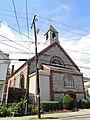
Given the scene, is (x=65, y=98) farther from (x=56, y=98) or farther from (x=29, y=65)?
(x=29, y=65)

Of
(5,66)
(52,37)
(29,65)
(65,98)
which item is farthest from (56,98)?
(52,37)

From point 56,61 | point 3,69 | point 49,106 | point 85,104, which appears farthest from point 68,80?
point 3,69

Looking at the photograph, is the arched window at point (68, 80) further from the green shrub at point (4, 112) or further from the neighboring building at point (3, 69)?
the green shrub at point (4, 112)

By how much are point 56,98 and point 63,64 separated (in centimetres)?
859

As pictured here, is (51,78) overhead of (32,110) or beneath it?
overhead

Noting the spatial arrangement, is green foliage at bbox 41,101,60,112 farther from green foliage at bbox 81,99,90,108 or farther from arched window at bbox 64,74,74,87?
green foliage at bbox 81,99,90,108

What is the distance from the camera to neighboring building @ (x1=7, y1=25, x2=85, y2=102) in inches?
976

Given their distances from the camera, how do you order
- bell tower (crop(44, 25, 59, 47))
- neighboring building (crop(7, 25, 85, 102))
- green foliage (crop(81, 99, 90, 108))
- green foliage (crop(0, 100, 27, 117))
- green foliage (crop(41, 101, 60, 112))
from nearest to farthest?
green foliage (crop(0, 100, 27, 117)) → green foliage (crop(41, 101, 60, 112)) → neighboring building (crop(7, 25, 85, 102)) → green foliage (crop(81, 99, 90, 108)) → bell tower (crop(44, 25, 59, 47))

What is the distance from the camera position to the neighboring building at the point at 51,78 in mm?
24797

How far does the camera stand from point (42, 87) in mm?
24250

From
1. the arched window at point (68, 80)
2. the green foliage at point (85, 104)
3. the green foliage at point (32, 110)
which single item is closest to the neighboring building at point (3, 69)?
the green foliage at point (32, 110)

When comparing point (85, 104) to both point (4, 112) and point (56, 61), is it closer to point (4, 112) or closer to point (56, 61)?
point (56, 61)

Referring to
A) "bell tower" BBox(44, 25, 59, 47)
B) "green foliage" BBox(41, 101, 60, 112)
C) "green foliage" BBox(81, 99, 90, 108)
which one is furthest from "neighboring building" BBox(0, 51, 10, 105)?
"green foliage" BBox(81, 99, 90, 108)

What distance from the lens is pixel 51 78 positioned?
25.3 meters
